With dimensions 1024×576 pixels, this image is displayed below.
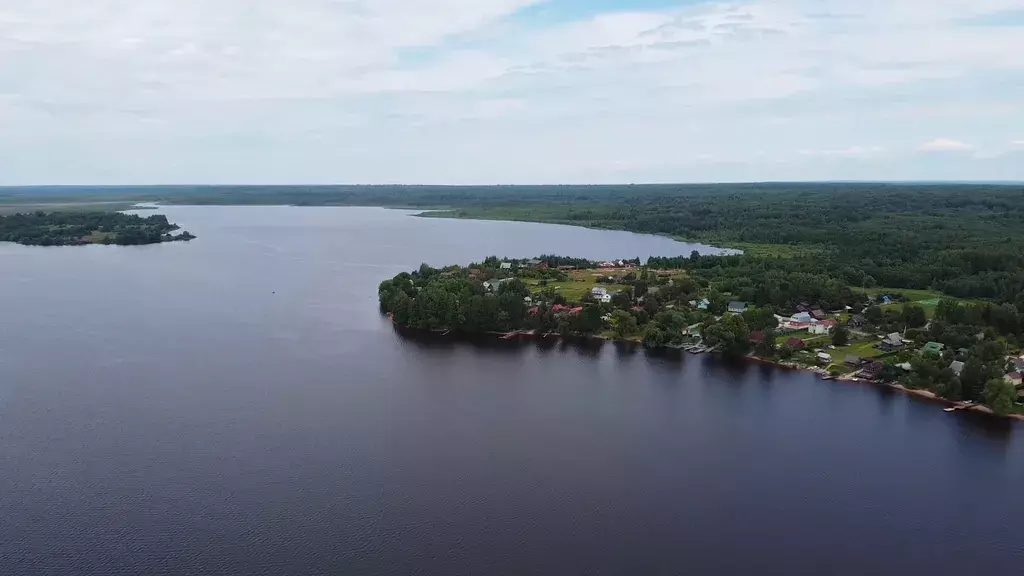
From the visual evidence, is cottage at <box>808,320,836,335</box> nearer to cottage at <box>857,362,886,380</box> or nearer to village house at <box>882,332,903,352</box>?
village house at <box>882,332,903,352</box>

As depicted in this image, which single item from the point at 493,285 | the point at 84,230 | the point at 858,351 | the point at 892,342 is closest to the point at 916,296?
the point at 892,342

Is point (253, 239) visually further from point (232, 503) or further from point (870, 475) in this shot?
point (870, 475)

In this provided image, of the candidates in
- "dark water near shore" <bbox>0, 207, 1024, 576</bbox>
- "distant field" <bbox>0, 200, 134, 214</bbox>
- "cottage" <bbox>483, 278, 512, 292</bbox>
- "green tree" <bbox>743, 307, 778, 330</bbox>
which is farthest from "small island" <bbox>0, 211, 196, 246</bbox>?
"green tree" <bbox>743, 307, 778, 330</bbox>

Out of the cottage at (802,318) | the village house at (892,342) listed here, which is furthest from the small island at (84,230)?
the village house at (892,342)

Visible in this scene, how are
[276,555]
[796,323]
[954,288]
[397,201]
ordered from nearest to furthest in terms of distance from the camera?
[276,555] < [796,323] < [954,288] < [397,201]

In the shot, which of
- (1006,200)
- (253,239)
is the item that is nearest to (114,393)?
(253,239)

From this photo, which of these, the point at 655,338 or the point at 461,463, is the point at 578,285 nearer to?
the point at 655,338
